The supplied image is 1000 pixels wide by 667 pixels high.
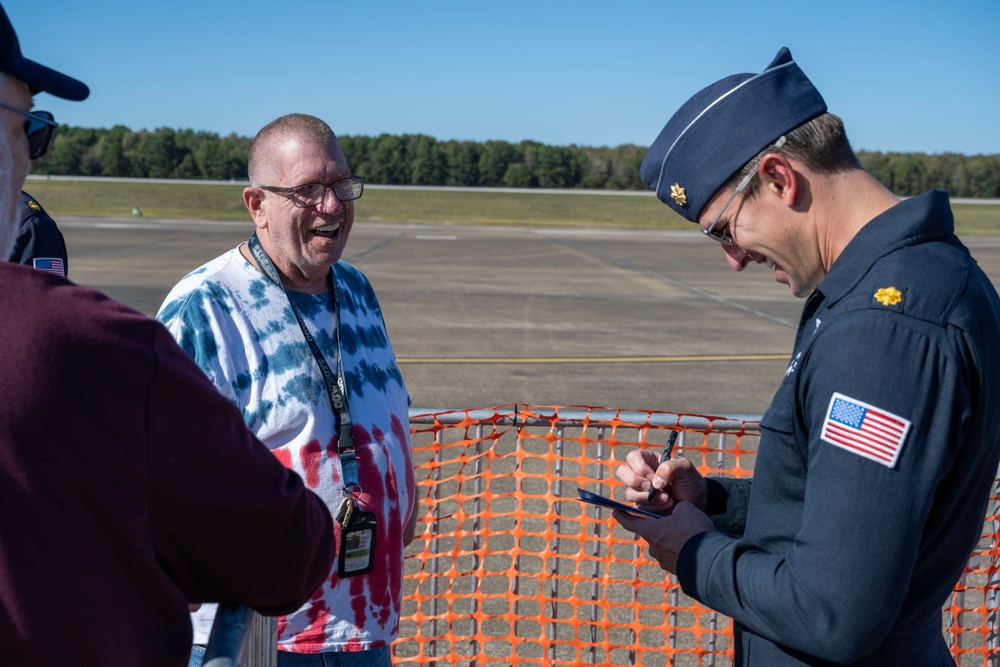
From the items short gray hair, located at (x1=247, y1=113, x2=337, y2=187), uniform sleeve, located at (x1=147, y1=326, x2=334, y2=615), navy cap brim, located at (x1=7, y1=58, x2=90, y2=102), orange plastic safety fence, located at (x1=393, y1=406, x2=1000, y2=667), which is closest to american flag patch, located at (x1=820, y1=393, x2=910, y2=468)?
uniform sleeve, located at (x1=147, y1=326, x2=334, y2=615)

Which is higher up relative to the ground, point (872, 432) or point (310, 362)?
point (872, 432)

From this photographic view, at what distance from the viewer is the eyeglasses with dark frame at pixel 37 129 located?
1306 mm

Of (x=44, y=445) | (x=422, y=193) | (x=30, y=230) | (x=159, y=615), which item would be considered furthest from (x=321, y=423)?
(x=422, y=193)

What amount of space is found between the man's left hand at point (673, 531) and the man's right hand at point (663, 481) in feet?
0.80

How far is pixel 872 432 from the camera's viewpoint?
1.37 meters

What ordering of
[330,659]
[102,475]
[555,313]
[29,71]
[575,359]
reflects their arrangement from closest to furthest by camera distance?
[102,475] < [29,71] < [330,659] < [575,359] < [555,313]

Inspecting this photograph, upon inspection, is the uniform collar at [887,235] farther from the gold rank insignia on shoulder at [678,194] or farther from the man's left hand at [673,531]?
the man's left hand at [673,531]

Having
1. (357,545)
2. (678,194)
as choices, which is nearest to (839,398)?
(678,194)

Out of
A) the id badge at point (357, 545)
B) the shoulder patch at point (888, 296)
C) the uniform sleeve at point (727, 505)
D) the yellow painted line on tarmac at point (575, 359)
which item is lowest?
the yellow painted line on tarmac at point (575, 359)

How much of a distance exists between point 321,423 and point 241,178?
74.0 meters

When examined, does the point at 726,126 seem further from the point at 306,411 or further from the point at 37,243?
the point at 37,243

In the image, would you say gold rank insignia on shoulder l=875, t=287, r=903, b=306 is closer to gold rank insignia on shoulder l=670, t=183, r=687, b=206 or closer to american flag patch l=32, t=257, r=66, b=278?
gold rank insignia on shoulder l=670, t=183, r=687, b=206

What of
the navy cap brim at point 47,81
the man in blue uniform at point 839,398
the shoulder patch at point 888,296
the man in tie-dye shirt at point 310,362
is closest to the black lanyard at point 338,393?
the man in tie-dye shirt at point 310,362

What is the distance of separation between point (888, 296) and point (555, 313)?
40.6 feet
